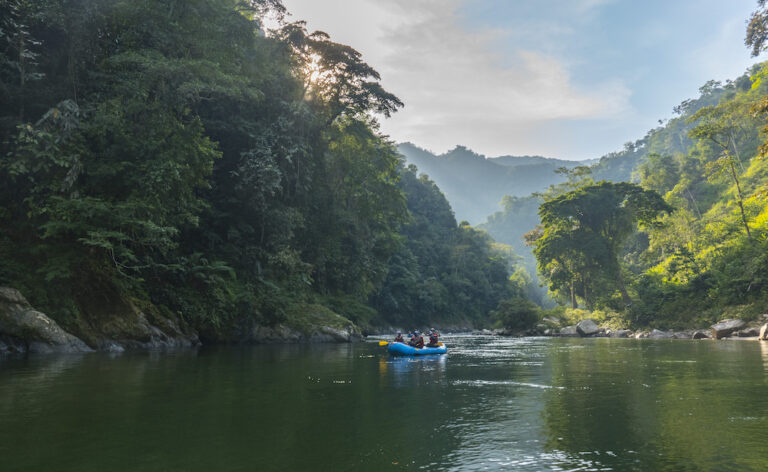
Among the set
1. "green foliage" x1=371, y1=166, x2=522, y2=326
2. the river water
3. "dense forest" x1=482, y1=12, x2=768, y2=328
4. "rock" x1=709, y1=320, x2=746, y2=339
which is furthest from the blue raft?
"green foliage" x1=371, y1=166, x2=522, y2=326

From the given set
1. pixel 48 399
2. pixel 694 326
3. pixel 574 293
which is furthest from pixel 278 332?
pixel 574 293

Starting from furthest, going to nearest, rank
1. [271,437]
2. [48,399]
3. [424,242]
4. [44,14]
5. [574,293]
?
1. [424,242]
2. [574,293]
3. [44,14]
4. [48,399]
5. [271,437]

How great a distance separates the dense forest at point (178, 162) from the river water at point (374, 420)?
6.88 m

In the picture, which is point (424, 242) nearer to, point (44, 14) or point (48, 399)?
point (44, 14)

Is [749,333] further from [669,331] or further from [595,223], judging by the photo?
[595,223]

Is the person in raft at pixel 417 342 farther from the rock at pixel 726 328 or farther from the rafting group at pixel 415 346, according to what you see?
the rock at pixel 726 328

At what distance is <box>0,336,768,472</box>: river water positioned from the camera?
5297mm

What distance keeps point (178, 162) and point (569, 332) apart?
40755 mm

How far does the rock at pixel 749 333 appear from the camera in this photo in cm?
2831

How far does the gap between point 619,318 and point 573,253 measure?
1077 cm

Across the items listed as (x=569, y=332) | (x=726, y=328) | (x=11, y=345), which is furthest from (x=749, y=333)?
(x=11, y=345)

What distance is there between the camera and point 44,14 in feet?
62.6

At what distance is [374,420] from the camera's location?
296 inches

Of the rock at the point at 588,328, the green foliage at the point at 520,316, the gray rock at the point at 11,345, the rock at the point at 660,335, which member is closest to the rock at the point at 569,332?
the rock at the point at 588,328
